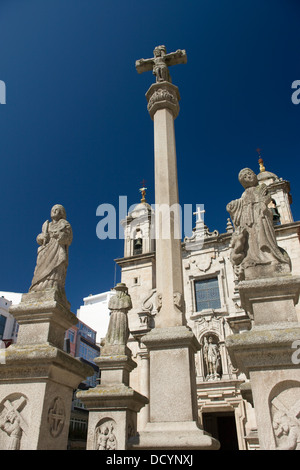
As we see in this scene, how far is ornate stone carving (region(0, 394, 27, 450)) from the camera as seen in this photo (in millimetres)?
4191

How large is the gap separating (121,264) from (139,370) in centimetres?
765

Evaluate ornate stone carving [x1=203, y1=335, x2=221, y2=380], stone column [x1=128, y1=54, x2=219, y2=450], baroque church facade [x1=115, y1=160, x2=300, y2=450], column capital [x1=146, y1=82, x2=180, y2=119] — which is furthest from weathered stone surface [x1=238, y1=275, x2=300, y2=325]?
ornate stone carving [x1=203, y1=335, x2=221, y2=380]

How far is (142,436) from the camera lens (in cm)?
477

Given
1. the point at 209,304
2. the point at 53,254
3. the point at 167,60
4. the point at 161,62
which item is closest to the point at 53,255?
the point at 53,254

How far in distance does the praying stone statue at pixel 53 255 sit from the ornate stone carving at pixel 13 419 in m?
1.58

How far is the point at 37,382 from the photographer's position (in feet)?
14.6

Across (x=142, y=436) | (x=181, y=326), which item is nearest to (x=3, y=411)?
(x=142, y=436)

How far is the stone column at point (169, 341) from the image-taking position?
472 centimetres

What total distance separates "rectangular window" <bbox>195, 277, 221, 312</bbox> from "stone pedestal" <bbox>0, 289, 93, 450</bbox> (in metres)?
18.0

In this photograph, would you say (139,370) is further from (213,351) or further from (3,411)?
(3,411)

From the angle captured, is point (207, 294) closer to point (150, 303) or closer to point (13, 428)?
point (150, 303)

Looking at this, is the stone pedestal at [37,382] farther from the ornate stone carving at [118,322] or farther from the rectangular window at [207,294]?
the rectangular window at [207,294]

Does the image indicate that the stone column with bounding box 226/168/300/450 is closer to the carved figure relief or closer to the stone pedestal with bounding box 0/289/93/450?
the carved figure relief

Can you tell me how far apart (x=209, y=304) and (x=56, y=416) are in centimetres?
1871
